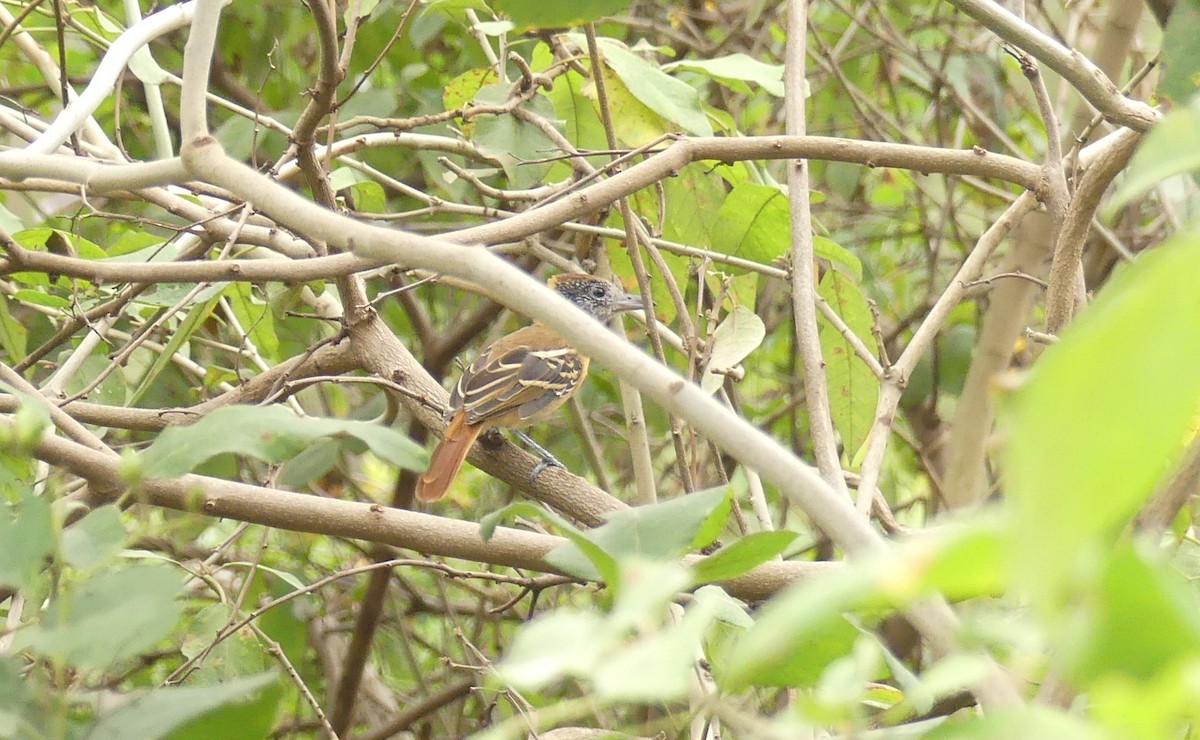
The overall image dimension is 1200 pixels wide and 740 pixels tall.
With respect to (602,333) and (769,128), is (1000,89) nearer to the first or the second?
(769,128)

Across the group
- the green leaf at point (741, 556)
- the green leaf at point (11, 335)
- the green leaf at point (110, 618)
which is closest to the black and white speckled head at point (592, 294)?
the green leaf at point (11, 335)

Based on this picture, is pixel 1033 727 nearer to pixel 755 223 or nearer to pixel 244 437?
pixel 244 437

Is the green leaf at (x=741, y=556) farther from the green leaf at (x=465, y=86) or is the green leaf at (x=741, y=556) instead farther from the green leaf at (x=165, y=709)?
the green leaf at (x=465, y=86)

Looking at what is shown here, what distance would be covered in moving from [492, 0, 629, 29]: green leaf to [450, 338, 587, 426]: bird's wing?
2444mm

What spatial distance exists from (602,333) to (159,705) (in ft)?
1.57

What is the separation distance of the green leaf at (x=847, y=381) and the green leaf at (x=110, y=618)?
211cm

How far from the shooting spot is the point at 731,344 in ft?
8.32

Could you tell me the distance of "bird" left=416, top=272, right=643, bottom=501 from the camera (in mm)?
3371

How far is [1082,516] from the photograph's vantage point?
1.52 ft

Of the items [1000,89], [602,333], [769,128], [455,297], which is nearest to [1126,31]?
[1000,89]

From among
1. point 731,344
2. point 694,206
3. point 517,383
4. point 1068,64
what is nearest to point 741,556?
point 1068,64

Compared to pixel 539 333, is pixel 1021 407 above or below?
above

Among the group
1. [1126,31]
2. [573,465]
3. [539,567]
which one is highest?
[1126,31]

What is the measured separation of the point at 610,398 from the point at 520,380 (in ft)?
3.92
